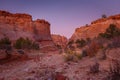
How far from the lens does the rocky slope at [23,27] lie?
3996 cm

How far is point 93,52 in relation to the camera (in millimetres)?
9422

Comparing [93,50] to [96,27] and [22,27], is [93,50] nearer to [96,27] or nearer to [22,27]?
[22,27]

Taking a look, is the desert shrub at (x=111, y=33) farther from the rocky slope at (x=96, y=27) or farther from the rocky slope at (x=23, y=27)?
the rocky slope at (x=96, y=27)

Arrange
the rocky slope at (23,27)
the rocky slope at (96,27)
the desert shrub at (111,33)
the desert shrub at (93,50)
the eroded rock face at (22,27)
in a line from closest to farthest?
the desert shrub at (93,50), the desert shrub at (111,33), the rocky slope at (23,27), the eroded rock face at (22,27), the rocky slope at (96,27)

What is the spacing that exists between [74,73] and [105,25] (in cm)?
4039

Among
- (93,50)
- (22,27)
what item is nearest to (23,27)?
(22,27)

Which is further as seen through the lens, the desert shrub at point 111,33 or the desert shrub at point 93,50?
the desert shrub at point 111,33

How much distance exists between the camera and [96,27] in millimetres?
48312

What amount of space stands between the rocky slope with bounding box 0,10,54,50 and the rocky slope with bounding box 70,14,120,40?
28.7 ft

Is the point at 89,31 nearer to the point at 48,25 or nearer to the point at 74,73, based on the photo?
the point at 48,25

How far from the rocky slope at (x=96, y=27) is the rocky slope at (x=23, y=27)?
8.75m

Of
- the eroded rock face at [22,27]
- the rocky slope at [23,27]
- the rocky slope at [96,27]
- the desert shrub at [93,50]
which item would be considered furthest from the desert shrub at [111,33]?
the rocky slope at [96,27]

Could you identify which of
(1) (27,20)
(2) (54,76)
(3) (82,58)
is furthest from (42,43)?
(2) (54,76)

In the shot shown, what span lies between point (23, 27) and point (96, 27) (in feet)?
55.3
